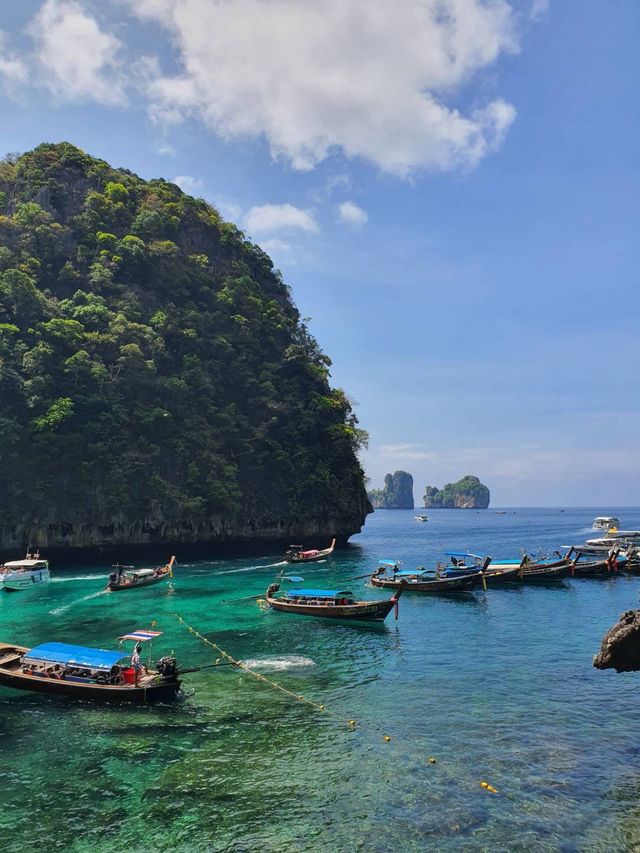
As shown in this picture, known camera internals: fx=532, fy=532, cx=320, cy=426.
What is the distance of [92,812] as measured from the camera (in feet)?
48.0

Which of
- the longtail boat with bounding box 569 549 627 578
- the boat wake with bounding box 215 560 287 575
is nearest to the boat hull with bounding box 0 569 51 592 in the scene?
the boat wake with bounding box 215 560 287 575

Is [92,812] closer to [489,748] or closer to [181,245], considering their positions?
[489,748]

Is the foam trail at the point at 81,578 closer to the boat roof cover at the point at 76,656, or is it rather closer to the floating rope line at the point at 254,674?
the floating rope line at the point at 254,674

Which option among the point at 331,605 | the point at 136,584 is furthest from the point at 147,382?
the point at 331,605

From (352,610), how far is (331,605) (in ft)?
5.64

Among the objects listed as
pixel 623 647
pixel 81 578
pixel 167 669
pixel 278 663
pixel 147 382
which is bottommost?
pixel 81 578

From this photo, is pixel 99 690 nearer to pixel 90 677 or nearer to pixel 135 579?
pixel 90 677

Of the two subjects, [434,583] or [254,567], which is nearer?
[434,583]

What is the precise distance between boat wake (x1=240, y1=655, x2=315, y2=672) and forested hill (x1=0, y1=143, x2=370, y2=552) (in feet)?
136

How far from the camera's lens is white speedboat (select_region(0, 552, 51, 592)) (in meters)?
49.7

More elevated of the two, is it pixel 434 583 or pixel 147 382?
pixel 147 382

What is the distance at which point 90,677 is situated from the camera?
22609mm

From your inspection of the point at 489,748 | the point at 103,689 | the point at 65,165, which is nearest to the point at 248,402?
the point at 65,165

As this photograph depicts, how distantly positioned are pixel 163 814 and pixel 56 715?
29.8 ft
